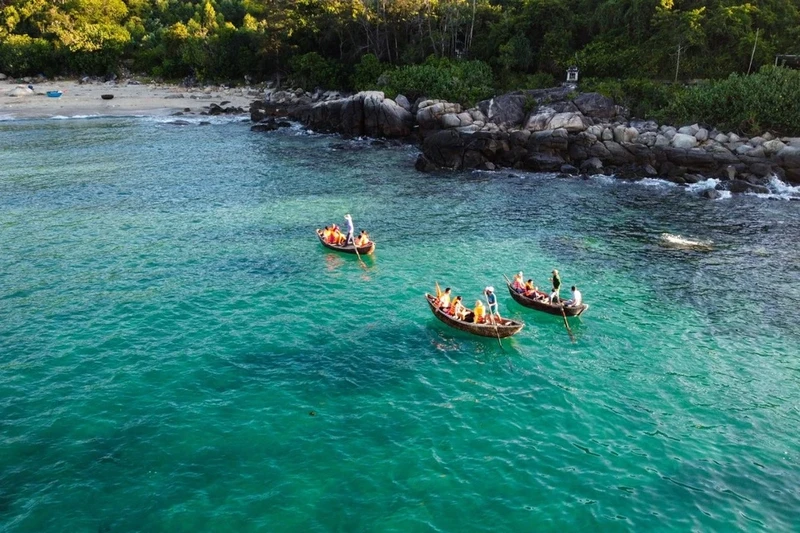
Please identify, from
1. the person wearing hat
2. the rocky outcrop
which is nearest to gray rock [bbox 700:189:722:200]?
the person wearing hat

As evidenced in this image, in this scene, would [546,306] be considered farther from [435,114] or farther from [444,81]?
[444,81]

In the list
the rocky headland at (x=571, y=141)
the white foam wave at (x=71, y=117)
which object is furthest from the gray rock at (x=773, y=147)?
the white foam wave at (x=71, y=117)

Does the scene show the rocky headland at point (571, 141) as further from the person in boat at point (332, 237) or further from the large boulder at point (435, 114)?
the person in boat at point (332, 237)

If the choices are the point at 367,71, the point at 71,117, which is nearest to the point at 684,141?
the point at 367,71

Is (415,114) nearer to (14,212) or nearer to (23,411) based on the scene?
(14,212)

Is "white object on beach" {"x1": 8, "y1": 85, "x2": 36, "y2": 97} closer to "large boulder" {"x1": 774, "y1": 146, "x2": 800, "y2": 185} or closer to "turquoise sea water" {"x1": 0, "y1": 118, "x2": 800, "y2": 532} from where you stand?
"turquoise sea water" {"x1": 0, "y1": 118, "x2": 800, "y2": 532}

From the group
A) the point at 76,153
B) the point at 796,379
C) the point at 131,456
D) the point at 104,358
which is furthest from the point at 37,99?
the point at 796,379

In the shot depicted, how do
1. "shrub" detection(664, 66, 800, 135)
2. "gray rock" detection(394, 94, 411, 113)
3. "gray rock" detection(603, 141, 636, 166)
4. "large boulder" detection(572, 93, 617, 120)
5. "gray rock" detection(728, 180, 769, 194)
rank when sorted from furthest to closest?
"gray rock" detection(394, 94, 411, 113) → "large boulder" detection(572, 93, 617, 120) → "gray rock" detection(603, 141, 636, 166) → "shrub" detection(664, 66, 800, 135) → "gray rock" detection(728, 180, 769, 194)
